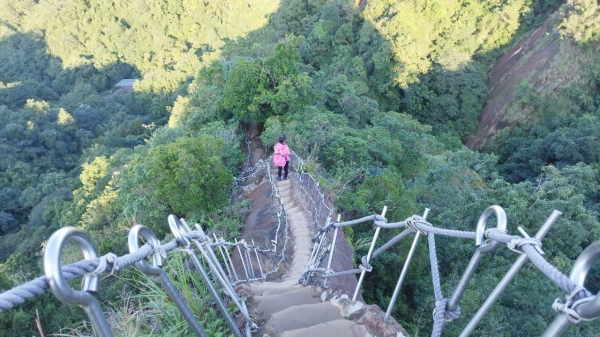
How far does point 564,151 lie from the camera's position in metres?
19.7

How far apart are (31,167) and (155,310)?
126 feet

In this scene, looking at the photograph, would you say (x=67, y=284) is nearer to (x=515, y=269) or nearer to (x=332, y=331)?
(x=515, y=269)

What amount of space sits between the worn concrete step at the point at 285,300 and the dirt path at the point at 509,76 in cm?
2558

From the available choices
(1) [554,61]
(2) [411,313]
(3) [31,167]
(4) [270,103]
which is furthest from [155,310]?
(3) [31,167]

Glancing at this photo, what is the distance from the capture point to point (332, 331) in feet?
10.0

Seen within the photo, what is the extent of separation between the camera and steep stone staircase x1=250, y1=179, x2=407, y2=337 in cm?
303

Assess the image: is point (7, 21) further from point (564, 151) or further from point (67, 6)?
point (564, 151)

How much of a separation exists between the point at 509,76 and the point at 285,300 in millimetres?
29355

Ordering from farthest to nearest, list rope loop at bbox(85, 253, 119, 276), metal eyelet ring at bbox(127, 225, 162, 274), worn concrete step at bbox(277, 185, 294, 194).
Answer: worn concrete step at bbox(277, 185, 294, 194) < metal eyelet ring at bbox(127, 225, 162, 274) < rope loop at bbox(85, 253, 119, 276)

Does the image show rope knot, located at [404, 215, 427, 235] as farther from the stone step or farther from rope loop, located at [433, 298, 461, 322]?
the stone step

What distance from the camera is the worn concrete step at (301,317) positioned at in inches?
126

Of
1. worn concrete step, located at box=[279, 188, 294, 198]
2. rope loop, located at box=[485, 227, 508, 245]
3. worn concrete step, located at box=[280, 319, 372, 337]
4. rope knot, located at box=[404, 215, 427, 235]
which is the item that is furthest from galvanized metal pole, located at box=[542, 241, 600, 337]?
worn concrete step, located at box=[279, 188, 294, 198]

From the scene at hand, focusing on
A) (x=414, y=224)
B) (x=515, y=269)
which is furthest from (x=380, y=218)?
(x=515, y=269)

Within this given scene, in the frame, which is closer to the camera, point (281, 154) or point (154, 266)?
point (154, 266)
